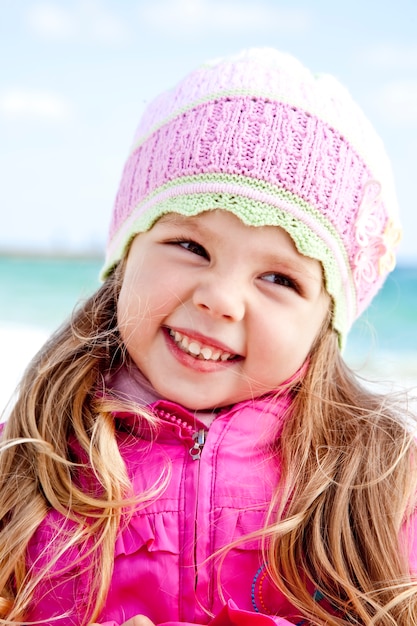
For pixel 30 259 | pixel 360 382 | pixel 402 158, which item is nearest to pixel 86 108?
pixel 30 259

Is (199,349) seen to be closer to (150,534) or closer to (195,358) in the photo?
(195,358)

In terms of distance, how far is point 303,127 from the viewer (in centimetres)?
165

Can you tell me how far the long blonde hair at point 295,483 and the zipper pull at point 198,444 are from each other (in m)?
A: 0.15

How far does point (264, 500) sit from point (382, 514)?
242 mm

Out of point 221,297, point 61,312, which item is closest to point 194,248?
point 221,297

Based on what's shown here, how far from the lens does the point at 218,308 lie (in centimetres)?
154

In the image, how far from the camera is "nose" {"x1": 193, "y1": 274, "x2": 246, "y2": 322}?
154 centimetres

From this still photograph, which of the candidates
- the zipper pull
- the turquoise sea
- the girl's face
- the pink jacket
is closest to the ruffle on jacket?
the pink jacket

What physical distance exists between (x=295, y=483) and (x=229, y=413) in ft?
0.67

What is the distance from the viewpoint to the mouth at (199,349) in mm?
1614

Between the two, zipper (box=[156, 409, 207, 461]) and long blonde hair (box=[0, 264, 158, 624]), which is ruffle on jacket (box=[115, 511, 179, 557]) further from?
zipper (box=[156, 409, 207, 461])

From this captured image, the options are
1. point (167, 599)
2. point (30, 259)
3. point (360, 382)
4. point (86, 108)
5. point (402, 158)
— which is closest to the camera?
point (167, 599)

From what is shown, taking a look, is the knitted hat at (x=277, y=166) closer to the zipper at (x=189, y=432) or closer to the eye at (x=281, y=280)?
the eye at (x=281, y=280)

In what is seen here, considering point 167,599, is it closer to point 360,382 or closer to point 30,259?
point 360,382
